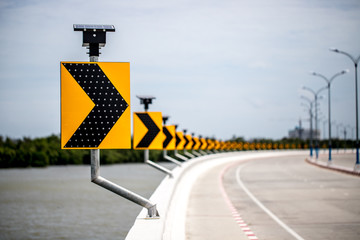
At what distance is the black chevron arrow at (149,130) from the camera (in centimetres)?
1930

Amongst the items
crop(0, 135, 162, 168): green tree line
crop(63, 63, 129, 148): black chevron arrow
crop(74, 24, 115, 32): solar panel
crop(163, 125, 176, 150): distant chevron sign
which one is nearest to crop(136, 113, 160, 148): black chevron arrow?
crop(163, 125, 176, 150): distant chevron sign

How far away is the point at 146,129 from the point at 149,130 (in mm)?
112

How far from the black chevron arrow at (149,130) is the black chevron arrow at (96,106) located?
35.0ft

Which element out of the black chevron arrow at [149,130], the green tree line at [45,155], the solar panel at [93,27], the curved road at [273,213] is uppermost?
the solar panel at [93,27]

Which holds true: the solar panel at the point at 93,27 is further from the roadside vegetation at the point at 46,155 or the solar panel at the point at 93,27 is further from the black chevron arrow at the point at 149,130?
the roadside vegetation at the point at 46,155

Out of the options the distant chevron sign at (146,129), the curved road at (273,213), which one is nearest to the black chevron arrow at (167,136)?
the curved road at (273,213)

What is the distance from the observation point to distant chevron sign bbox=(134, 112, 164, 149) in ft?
63.1

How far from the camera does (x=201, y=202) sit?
71.6 feet

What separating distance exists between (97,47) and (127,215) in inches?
925

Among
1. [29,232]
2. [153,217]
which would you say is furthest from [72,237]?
[153,217]

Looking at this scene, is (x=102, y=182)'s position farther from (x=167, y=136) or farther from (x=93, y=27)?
(x=167, y=136)

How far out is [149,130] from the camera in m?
19.5

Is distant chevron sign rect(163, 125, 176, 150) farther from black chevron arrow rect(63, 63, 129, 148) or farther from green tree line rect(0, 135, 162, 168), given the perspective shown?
green tree line rect(0, 135, 162, 168)

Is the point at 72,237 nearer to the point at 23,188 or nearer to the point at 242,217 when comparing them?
the point at 242,217
